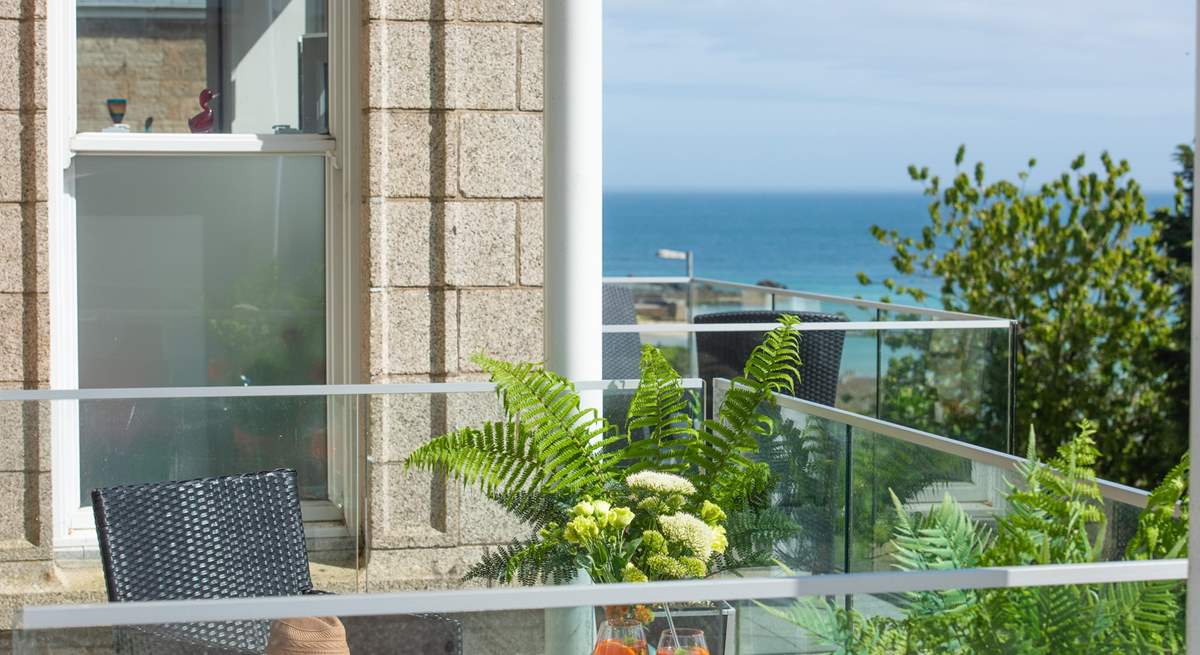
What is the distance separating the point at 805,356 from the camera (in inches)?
212

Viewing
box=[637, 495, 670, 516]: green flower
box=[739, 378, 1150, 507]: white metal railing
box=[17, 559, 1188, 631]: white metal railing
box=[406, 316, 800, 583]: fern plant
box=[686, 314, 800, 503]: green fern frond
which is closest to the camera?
box=[17, 559, 1188, 631]: white metal railing

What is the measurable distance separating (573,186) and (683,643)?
1.52 metres

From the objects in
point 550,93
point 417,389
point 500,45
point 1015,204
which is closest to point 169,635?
point 550,93

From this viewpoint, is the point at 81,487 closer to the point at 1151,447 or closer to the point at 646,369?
the point at 646,369

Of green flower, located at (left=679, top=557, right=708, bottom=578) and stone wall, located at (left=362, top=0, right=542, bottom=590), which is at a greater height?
stone wall, located at (left=362, top=0, right=542, bottom=590)

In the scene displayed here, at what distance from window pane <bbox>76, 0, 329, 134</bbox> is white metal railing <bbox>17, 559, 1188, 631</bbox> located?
3701mm

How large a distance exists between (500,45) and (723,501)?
257 cm

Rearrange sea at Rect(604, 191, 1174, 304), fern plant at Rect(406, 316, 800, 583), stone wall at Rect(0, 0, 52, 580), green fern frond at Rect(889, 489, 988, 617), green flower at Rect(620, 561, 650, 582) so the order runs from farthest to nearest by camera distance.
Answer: sea at Rect(604, 191, 1174, 304)
stone wall at Rect(0, 0, 52, 580)
fern plant at Rect(406, 316, 800, 583)
green flower at Rect(620, 561, 650, 582)
green fern frond at Rect(889, 489, 988, 617)

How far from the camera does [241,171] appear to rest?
16.3 feet

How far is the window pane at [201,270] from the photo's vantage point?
4.91m

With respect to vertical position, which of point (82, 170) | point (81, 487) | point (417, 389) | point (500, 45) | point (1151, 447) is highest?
point (500, 45)

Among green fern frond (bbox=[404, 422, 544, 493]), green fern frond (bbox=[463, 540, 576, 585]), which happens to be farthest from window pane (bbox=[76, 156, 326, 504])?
green fern frond (bbox=[463, 540, 576, 585])

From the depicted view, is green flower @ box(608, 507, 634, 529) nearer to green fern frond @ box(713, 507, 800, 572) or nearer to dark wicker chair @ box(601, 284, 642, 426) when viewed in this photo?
green fern frond @ box(713, 507, 800, 572)

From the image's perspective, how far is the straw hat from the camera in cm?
147
